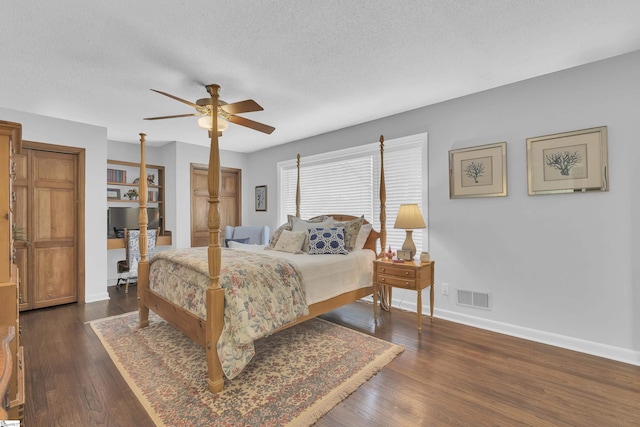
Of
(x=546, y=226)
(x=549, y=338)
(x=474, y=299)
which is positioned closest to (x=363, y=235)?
(x=474, y=299)

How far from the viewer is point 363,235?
3803 millimetres

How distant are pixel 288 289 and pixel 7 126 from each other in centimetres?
201

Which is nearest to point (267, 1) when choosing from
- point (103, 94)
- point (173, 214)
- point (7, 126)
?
point (7, 126)

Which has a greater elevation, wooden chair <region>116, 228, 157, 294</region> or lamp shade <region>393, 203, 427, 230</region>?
lamp shade <region>393, 203, 427, 230</region>

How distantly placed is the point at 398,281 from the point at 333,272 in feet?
2.36

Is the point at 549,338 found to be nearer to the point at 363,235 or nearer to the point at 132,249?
the point at 363,235

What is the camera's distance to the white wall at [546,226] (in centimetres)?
247

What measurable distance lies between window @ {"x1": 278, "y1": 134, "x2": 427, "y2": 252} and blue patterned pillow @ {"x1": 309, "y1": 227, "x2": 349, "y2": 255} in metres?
0.79

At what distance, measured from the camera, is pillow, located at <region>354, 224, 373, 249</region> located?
3.76 metres

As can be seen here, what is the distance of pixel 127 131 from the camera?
4.52 meters

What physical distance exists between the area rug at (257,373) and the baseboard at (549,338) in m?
1.03

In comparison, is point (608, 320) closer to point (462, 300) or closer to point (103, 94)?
point (462, 300)

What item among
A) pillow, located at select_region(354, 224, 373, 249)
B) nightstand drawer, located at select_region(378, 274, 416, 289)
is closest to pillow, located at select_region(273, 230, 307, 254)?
pillow, located at select_region(354, 224, 373, 249)

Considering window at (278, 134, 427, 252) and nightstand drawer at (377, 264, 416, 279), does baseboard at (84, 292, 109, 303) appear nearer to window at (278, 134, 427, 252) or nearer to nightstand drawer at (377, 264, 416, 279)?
window at (278, 134, 427, 252)
